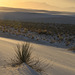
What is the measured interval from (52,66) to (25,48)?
3.39ft

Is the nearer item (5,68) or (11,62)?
(5,68)

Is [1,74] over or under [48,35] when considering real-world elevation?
over

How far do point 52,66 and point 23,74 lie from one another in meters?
1.32

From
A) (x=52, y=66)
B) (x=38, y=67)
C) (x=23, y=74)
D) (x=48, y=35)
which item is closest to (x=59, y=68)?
(x=52, y=66)

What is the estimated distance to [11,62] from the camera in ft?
14.3

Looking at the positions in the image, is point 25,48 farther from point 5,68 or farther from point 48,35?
point 48,35

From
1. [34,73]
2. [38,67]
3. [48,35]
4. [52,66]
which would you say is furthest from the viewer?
[48,35]

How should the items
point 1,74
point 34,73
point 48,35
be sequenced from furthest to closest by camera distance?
1. point 48,35
2. point 34,73
3. point 1,74

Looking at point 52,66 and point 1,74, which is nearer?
point 1,74

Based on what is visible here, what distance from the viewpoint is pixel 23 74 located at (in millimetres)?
3514

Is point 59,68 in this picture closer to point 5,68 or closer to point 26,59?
point 26,59

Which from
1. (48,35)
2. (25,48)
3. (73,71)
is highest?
(25,48)

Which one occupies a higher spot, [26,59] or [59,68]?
[26,59]

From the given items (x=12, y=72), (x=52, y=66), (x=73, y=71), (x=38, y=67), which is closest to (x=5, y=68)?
(x=12, y=72)
